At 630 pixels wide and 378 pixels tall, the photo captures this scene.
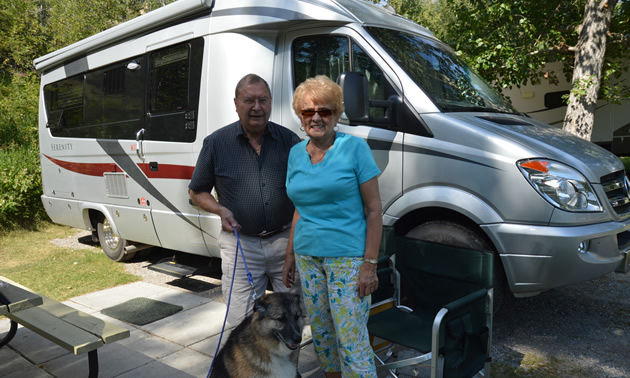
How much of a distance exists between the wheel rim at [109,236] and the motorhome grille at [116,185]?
85cm

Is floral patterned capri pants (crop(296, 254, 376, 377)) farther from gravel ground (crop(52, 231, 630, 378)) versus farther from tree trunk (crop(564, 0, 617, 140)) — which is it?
tree trunk (crop(564, 0, 617, 140))

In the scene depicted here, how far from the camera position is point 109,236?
680 cm

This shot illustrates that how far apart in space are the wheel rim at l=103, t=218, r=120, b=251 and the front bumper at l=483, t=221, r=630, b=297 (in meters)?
5.17

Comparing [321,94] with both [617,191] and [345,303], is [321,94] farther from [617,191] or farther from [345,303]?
[617,191]

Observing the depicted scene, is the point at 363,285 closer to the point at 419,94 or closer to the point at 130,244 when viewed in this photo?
the point at 419,94

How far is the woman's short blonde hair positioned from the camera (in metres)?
2.36

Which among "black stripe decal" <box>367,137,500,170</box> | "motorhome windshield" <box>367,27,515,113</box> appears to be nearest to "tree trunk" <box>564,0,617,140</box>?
"motorhome windshield" <box>367,27,515,113</box>

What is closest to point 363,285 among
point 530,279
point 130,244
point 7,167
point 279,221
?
point 279,221

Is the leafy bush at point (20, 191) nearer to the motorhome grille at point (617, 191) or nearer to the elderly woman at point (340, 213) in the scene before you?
the elderly woman at point (340, 213)

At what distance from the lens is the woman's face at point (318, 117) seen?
2363mm

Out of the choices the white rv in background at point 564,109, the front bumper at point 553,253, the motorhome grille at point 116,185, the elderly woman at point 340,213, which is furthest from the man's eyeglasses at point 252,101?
the white rv in background at point 564,109

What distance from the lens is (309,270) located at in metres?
2.54

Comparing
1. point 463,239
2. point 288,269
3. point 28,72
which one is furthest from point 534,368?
point 28,72

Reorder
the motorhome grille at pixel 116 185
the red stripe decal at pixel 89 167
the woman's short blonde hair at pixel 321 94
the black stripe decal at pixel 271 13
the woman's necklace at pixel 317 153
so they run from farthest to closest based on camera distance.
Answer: the red stripe decal at pixel 89 167, the motorhome grille at pixel 116 185, the black stripe decal at pixel 271 13, the woman's necklace at pixel 317 153, the woman's short blonde hair at pixel 321 94
